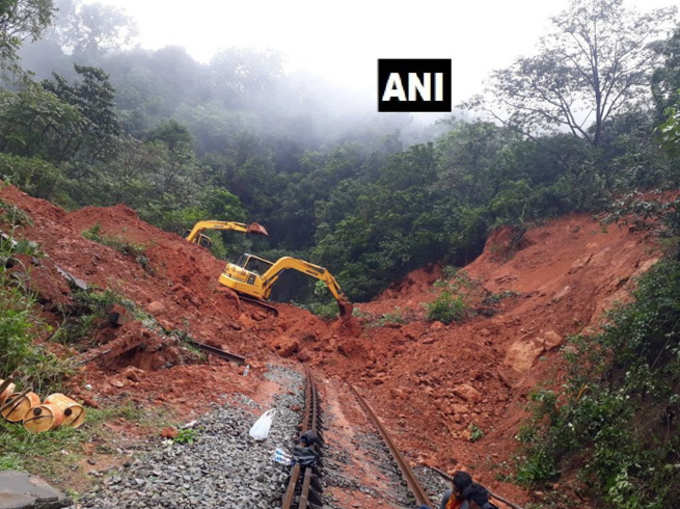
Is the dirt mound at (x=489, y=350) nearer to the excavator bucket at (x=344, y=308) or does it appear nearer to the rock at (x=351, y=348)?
the rock at (x=351, y=348)

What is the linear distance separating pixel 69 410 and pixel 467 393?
9642 mm

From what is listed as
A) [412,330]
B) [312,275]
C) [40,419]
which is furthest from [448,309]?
[40,419]

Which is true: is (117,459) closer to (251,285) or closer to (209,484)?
(209,484)

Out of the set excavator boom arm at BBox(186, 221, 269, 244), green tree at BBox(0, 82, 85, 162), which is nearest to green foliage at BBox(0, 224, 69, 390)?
excavator boom arm at BBox(186, 221, 269, 244)

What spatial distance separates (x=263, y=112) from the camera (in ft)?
304

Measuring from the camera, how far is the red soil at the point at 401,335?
947 cm

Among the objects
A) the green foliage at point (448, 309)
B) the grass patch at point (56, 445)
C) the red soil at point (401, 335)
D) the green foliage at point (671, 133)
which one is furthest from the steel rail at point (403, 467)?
the green foliage at point (448, 309)

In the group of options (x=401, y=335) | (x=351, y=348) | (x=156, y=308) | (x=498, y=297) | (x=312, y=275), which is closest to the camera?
(x=156, y=308)

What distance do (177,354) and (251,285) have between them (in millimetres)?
10564

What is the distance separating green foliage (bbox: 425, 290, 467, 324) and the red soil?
0.49 metres

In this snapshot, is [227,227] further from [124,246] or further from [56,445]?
[56,445]

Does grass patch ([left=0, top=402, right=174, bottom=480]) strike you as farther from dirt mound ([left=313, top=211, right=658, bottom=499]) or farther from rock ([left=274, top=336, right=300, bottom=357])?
rock ([left=274, top=336, right=300, bottom=357])

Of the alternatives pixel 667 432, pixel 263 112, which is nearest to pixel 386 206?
pixel 667 432

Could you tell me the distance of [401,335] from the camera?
18.7 m
